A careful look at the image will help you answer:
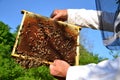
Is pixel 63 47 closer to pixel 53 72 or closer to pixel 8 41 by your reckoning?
pixel 53 72

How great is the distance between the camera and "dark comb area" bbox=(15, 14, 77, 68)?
3.26m

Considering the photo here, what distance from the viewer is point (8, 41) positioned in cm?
1330

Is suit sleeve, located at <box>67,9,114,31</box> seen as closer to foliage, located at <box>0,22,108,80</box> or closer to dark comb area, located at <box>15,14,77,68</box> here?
dark comb area, located at <box>15,14,77,68</box>

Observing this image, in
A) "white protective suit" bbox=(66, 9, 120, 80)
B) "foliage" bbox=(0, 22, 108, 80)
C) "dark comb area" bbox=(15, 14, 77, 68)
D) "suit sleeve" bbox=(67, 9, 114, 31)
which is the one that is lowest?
"foliage" bbox=(0, 22, 108, 80)

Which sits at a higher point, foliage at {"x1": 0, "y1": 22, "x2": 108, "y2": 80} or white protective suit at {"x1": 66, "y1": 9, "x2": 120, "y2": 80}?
white protective suit at {"x1": 66, "y1": 9, "x2": 120, "y2": 80}

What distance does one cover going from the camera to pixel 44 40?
11.6 ft

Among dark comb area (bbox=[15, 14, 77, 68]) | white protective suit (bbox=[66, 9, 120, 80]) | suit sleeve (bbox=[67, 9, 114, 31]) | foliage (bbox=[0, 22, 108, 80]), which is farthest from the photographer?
foliage (bbox=[0, 22, 108, 80])

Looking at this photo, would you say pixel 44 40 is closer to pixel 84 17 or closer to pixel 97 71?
pixel 84 17

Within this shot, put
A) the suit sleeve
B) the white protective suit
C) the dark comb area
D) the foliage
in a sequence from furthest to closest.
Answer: the foliage → the dark comb area → the suit sleeve → the white protective suit

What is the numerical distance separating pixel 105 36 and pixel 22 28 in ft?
4.25

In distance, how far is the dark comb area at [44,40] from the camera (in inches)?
128

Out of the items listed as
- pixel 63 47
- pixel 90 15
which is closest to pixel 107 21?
pixel 90 15

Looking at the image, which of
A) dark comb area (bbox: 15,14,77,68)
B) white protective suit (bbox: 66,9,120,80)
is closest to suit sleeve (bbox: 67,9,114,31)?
dark comb area (bbox: 15,14,77,68)

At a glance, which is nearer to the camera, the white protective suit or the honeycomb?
the white protective suit
